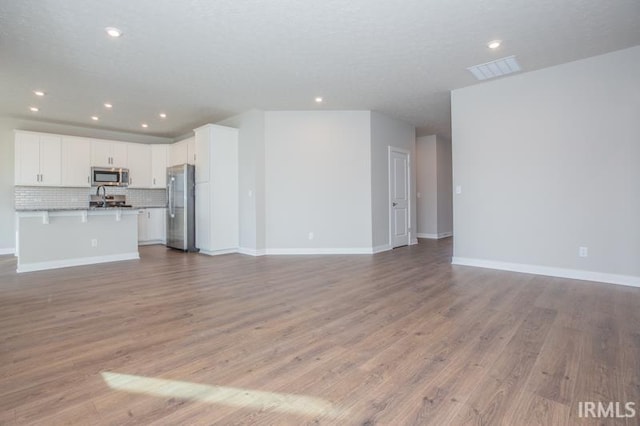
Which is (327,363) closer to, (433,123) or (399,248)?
(399,248)

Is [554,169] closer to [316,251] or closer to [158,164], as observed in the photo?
[316,251]

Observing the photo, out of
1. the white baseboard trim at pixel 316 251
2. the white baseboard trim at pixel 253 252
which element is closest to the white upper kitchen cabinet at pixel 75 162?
the white baseboard trim at pixel 253 252

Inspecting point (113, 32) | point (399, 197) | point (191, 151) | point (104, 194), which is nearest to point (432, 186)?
point (399, 197)

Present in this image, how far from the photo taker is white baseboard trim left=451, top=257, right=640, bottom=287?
370cm

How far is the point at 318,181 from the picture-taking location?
6.09 metres

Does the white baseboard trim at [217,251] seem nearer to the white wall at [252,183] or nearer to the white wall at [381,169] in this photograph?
the white wall at [252,183]

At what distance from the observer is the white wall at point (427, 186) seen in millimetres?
8445

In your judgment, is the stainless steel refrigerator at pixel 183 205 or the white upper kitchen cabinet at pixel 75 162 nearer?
the stainless steel refrigerator at pixel 183 205

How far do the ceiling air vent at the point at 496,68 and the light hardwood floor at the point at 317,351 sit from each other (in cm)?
267

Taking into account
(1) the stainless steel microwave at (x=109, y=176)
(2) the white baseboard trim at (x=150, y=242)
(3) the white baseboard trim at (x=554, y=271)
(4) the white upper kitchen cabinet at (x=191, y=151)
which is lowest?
(3) the white baseboard trim at (x=554, y=271)

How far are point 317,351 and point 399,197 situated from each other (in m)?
5.25

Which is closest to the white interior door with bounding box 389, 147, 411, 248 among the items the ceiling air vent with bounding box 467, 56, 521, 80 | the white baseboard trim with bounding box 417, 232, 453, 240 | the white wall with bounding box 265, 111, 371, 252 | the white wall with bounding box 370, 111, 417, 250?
the white wall with bounding box 370, 111, 417, 250

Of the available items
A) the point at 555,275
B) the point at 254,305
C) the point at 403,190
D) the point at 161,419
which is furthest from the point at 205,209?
the point at 555,275

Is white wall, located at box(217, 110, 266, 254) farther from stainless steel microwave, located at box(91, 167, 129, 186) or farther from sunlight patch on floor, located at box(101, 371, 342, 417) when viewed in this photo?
sunlight patch on floor, located at box(101, 371, 342, 417)
